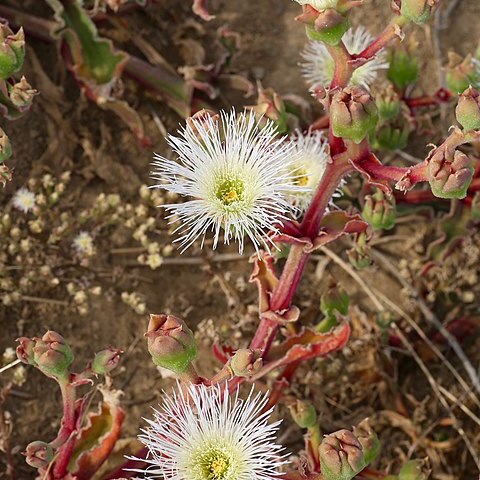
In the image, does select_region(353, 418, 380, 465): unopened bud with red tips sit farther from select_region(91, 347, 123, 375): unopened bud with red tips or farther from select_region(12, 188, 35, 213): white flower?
select_region(12, 188, 35, 213): white flower

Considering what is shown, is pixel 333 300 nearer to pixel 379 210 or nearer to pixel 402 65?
pixel 379 210

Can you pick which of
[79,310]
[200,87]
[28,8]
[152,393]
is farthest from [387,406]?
[28,8]

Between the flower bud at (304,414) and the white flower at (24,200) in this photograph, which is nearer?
the flower bud at (304,414)

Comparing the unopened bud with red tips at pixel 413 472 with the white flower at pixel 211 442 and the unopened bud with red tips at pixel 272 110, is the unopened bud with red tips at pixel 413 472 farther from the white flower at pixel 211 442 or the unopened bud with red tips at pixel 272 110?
the unopened bud with red tips at pixel 272 110

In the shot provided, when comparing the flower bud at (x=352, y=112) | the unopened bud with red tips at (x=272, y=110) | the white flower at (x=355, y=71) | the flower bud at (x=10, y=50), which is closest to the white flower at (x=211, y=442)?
the flower bud at (x=352, y=112)

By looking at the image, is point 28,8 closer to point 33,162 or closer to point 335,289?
point 33,162

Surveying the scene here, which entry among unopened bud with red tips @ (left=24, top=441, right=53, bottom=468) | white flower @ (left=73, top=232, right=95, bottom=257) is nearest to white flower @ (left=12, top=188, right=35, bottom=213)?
white flower @ (left=73, top=232, right=95, bottom=257)
